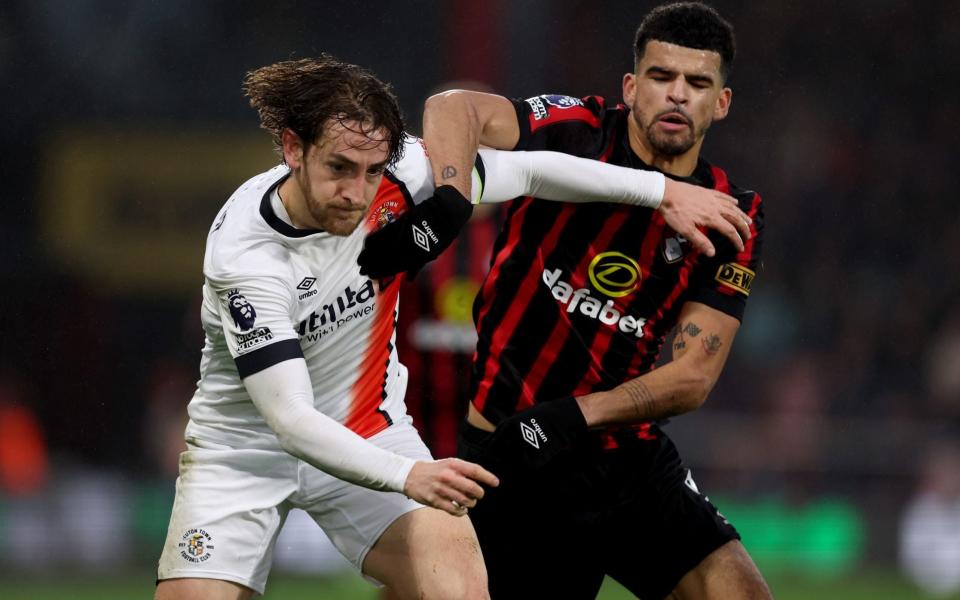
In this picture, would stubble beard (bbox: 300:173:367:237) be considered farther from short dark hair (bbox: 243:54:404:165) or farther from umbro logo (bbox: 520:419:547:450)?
umbro logo (bbox: 520:419:547:450)

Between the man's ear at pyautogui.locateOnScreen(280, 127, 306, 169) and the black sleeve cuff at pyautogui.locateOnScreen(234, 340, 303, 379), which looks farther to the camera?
the man's ear at pyautogui.locateOnScreen(280, 127, 306, 169)

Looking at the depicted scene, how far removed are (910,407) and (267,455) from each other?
376 inches

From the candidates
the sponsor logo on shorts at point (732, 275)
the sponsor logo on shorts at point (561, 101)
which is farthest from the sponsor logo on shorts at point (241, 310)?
the sponsor logo on shorts at point (732, 275)

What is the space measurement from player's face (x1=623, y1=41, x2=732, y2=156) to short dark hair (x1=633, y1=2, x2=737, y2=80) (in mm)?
26

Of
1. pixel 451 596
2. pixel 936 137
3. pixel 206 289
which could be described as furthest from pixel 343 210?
pixel 936 137

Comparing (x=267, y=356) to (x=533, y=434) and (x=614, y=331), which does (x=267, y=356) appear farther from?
(x=614, y=331)

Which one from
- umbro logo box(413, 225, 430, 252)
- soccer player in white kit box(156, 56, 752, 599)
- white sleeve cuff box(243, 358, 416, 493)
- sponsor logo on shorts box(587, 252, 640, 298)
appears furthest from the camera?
sponsor logo on shorts box(587, 252, 640, 298)

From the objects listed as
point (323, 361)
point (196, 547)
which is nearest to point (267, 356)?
point (323, 361)

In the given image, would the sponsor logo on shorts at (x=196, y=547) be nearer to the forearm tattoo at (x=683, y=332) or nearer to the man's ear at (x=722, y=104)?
the forearm tattoo at (x=683, y=332)

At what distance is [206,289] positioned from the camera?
435 cm

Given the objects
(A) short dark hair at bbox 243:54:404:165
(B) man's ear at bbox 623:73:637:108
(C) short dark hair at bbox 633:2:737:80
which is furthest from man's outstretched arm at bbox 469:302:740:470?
(A) short dark hair at bbox 243:54:404:165

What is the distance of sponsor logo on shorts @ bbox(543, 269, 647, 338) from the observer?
15.9 ft

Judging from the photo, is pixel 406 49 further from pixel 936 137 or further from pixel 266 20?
pixel 936 137

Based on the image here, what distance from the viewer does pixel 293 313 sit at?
4223 millimetres
